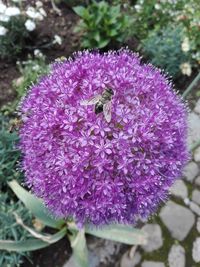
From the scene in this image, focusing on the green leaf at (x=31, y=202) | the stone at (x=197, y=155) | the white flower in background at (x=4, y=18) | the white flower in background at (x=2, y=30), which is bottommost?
the green leaf at (x=31, y=202)

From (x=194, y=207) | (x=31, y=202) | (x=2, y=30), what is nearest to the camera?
(x=31, y=202)

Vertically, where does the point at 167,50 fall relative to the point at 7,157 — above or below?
above

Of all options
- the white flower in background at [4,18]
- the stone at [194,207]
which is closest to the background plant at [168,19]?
the white flower in background at [4,18]

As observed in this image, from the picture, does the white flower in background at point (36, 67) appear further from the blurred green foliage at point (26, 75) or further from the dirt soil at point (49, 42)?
the dirt soil at point (49, 42)

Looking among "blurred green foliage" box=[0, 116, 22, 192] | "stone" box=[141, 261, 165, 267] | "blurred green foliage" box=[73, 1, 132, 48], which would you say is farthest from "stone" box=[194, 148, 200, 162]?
"blurred green foliage" box=[0, 116, 22, 192]

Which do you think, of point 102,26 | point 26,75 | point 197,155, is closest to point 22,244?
point 26,75

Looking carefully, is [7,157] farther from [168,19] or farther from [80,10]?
[168,19]
